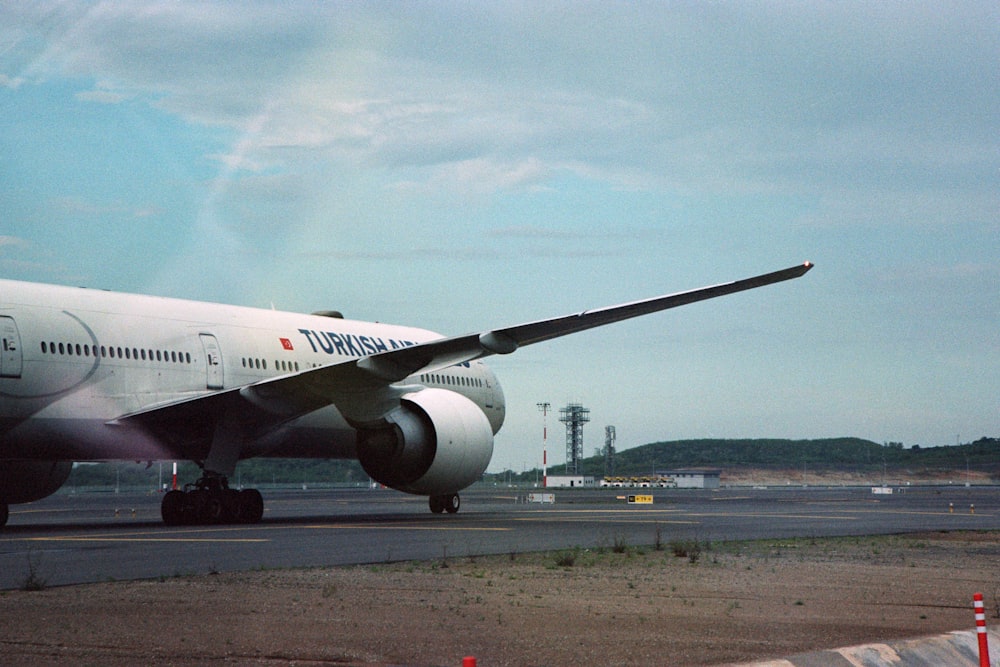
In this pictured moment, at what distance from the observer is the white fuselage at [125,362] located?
68.2ft

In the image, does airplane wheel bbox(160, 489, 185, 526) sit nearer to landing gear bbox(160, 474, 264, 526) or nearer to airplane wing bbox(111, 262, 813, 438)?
landing gear bbox(160, 474, 264, 526)

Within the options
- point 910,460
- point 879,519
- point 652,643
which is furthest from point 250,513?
point 910,460

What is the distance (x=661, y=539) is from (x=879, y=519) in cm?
1045

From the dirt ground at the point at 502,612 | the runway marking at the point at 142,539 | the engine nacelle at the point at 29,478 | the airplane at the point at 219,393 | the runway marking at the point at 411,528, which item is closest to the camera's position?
the dirt ground at the point at 502,612

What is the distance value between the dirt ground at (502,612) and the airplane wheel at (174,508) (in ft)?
31.5

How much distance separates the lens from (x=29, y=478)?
24203 mm

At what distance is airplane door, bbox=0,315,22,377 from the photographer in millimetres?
20281

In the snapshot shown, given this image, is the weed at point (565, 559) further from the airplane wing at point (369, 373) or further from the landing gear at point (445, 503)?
the landing gear at point (445, 503)

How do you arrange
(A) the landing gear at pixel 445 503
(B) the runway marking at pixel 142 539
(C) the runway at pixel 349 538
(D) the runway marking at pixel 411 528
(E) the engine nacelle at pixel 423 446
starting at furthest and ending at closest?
(A) the landing gear at pixel 445 503 < (E) the engine nacelle at pixel 423 446 < (D) the runway marking at pixel 411 528 < (B) the runway marking at pixel 142 539 < (C) the runway at pixel 349 538

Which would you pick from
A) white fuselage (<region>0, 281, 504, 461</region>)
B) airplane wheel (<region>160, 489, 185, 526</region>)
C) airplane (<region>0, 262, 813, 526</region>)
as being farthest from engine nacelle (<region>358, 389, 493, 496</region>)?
airplane wheel (<region>160, 489, 185, 526</region>)

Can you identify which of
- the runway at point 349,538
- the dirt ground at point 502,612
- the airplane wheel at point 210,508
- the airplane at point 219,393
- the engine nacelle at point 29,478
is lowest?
the dirt ground at point 502,612

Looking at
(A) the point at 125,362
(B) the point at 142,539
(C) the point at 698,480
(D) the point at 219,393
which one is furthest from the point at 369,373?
(C) the point at 698,480

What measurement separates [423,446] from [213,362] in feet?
14.6

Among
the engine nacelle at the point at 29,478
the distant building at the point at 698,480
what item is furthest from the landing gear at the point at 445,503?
the distant building at the point at 698,480
